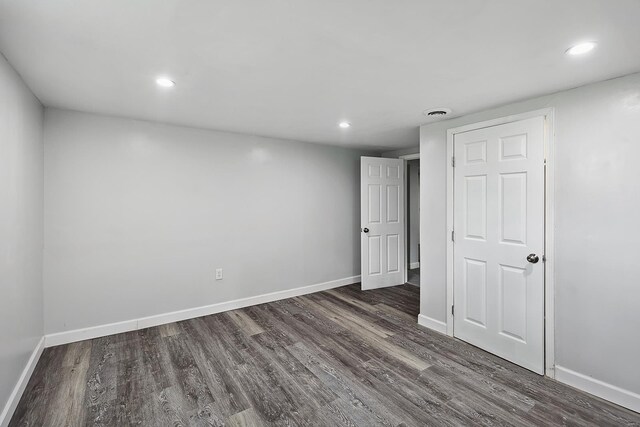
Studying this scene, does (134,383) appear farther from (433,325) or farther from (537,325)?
(537,325)

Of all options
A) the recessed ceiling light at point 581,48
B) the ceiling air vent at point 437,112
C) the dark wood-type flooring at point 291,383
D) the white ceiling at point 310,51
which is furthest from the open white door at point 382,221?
the recessed ceiling light at point 581,48

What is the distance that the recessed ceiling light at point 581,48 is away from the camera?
1525mm

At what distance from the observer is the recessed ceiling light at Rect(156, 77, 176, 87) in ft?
6.52

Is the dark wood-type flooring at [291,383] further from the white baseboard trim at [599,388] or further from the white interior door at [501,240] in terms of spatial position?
the white interior door at [501,240]

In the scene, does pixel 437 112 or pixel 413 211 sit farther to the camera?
pixel 413 211

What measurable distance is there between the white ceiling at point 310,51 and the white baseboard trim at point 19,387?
2036 mm

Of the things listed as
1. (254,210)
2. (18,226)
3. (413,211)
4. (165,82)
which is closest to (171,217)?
(254,210)

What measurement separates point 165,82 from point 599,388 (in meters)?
3.65

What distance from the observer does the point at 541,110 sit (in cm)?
224

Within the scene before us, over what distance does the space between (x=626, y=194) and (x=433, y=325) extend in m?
1.90

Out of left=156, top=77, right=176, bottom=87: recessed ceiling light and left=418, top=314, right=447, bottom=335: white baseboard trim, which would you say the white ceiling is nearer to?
left=156, top=77, right=176, bottom=87: recessed ceiling light

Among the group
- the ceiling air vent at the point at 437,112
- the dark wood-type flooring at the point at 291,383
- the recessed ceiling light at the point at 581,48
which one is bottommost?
the dark wood-type flooring at the point at 291,383

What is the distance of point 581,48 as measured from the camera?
1565mm

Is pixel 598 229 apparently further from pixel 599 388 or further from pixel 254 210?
pixel 254 210
